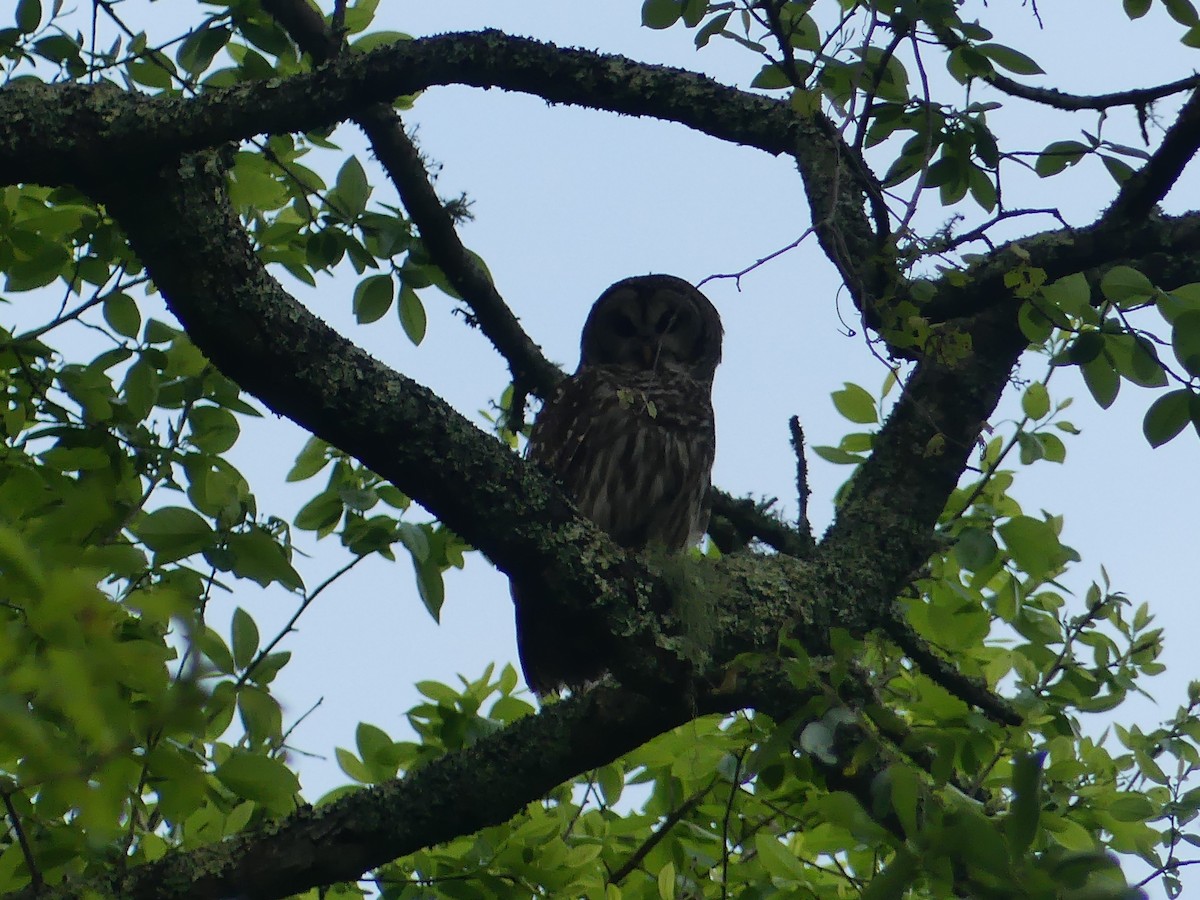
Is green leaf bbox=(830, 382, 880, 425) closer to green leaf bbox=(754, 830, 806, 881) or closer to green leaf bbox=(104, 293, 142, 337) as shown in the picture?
green leaf bbox=(754, 830, 806, 881)

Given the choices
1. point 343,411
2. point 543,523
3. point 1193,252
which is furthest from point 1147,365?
point 343,411

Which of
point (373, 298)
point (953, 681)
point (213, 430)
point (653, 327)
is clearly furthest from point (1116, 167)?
point (653, 327)

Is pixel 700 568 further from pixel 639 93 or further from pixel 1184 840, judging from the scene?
pixel 1184 840

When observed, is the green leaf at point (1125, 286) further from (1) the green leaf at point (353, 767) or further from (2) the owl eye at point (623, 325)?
(2) the owl eye at point (623, 325)

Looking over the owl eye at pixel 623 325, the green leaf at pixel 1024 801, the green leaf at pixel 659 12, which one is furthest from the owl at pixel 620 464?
the green leaf at pixel 1024 801

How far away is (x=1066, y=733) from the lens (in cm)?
331

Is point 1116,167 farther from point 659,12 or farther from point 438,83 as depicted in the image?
point 438,83

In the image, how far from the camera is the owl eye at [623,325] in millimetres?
5609

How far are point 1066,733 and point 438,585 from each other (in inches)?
62.9

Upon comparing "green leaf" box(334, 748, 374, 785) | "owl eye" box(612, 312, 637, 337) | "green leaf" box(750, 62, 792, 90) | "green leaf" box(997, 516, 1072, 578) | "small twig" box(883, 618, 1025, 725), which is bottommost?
"green leaf" box(334, 748, 374, 785)

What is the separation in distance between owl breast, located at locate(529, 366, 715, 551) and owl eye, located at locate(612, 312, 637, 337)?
914mm

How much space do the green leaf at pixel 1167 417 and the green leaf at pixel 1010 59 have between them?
2.52 ft

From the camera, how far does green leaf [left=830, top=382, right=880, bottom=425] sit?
3865mm

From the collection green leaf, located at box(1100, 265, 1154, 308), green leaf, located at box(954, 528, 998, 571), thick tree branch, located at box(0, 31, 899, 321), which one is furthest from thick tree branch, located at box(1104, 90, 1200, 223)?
green leaf, located at box(954, 528, 998, 571)
